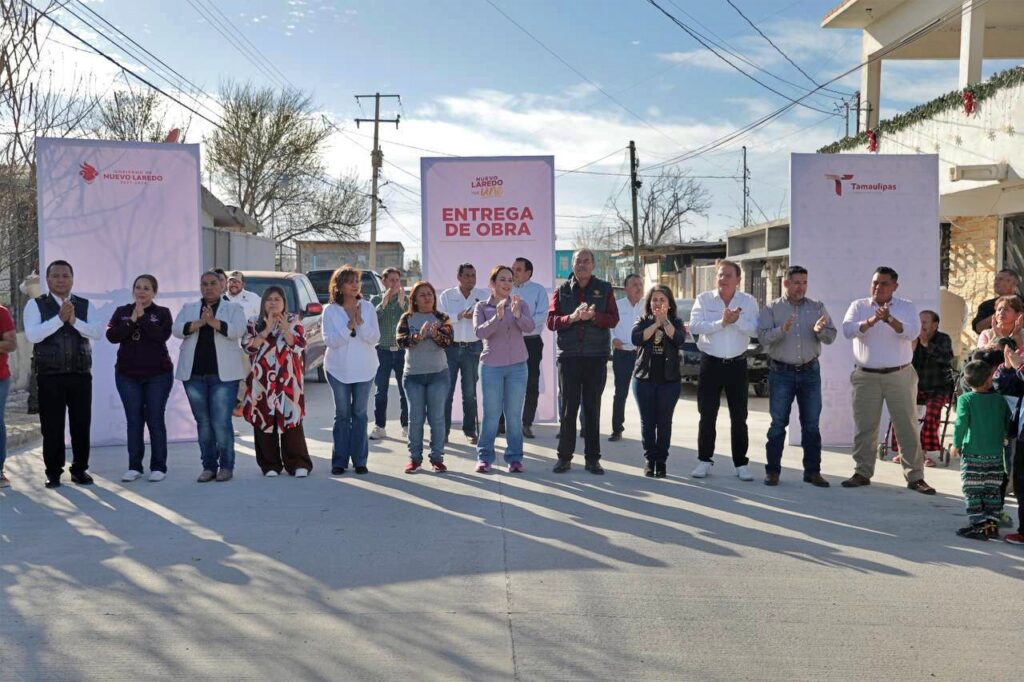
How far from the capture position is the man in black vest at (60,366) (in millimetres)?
7980

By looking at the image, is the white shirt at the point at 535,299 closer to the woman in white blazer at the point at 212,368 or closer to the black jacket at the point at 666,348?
the black jacket at the point at 666,348

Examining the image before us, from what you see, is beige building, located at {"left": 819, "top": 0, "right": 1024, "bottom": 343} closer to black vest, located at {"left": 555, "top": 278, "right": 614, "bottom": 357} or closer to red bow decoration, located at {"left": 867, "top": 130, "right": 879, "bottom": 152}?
red bow decoration, located at {"left": 867, "top": 130, "right": 879, "bottom": 152}

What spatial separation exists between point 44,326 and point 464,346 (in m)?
4.20

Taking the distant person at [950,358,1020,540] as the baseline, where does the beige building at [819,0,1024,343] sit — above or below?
above

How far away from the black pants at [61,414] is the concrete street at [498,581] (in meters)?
0.29

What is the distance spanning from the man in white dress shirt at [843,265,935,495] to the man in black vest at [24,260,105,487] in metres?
6.79

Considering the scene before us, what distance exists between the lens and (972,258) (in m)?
16.1

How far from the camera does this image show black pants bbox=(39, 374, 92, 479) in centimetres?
801

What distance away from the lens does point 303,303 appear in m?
14.3

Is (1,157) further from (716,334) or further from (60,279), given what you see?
(716,334)

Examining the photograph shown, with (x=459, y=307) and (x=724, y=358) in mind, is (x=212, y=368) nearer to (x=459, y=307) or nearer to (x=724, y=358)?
(x=459, y=307)

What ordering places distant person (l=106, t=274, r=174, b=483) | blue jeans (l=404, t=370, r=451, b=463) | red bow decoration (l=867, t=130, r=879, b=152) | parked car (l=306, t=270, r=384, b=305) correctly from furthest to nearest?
parked car (l=306, t=270, r=384, b=305) < red bow decoration (l=867, t=130, r=879, b=152) < blue jeans (l=404, t=370, r=451, b=463) < distant person (l=106, t=274, r=174, b=483)

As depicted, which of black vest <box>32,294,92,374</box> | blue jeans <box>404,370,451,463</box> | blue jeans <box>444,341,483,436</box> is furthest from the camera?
blue jeans <box>444,341,483,436</box>

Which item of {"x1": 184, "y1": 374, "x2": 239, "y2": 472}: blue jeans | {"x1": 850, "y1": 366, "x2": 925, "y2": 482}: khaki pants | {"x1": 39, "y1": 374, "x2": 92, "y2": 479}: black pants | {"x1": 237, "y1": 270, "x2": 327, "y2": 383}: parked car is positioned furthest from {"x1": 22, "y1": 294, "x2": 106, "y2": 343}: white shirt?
{"x1": 850, "y1": 366, "x2": 925, "y2": 482}: khaki pants
